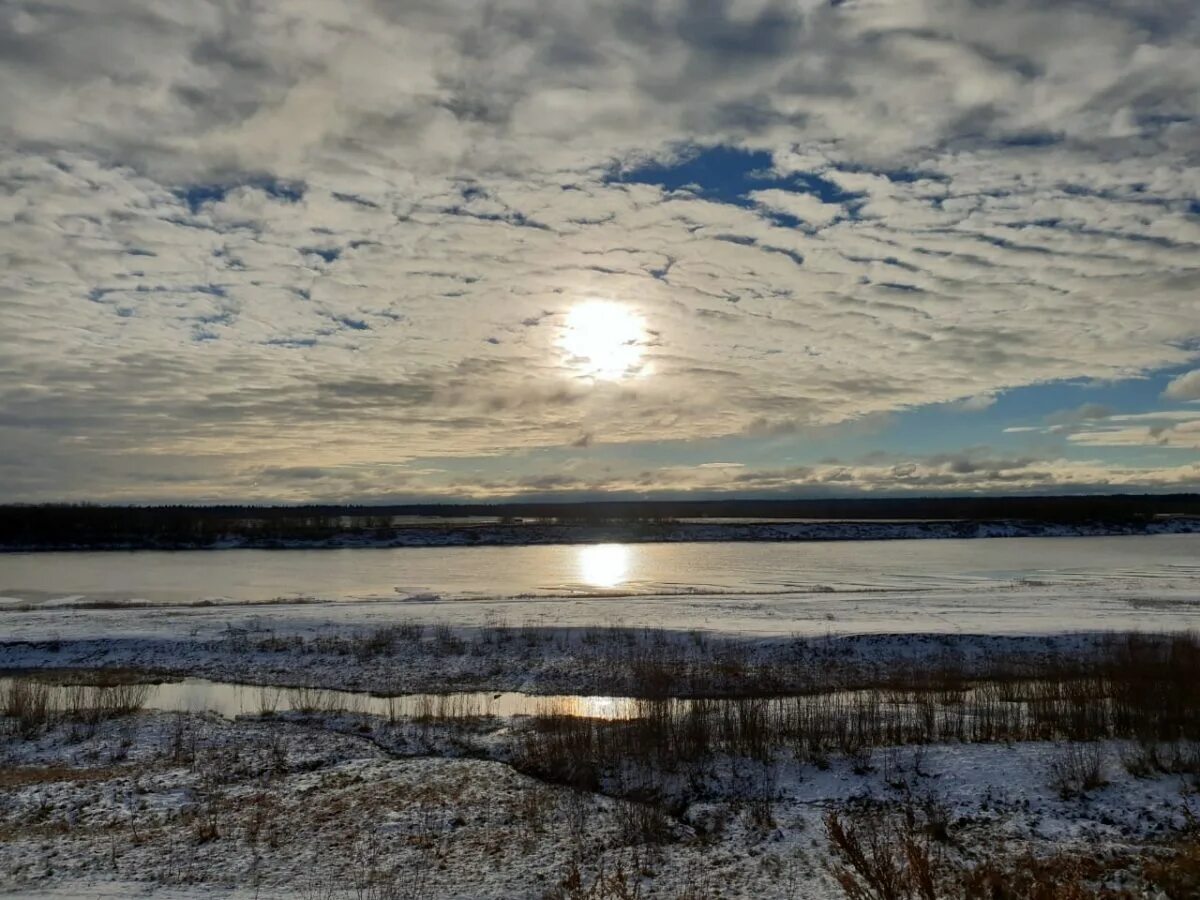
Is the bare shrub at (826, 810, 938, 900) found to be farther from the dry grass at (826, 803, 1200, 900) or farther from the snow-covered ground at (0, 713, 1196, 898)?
the snow-covered ground at (0, 713, 1196, 898)

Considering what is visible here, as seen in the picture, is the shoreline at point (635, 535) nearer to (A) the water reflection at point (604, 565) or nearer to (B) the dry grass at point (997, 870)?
(A) the water reflection at point (604, 565)

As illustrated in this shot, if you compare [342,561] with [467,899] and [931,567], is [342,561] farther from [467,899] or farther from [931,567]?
[467,899]

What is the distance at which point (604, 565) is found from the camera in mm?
61000

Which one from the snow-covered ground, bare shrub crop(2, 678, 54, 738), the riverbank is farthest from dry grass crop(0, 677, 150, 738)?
the snow-covered ground

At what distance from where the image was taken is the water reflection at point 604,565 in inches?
1928

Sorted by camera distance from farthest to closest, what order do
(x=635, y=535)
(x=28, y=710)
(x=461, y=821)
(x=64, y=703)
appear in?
(x=635, y=535) → (x=64, y=703) → (x=28, y=710) → (x=461, y=821)

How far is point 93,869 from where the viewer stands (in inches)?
395

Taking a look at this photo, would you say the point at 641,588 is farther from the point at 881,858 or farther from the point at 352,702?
the point at 881,858

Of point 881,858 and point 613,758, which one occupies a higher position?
point 881,858

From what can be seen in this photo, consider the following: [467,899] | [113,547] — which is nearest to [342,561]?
[113,547]

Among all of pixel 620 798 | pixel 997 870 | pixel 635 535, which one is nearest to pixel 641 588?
pixel 620 798

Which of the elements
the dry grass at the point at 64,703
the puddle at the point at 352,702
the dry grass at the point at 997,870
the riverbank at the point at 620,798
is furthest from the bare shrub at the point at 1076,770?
the dry grass at the point at 64,703

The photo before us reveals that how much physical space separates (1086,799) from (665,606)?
955 inches

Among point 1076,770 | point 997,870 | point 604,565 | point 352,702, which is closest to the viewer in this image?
point 997,870
